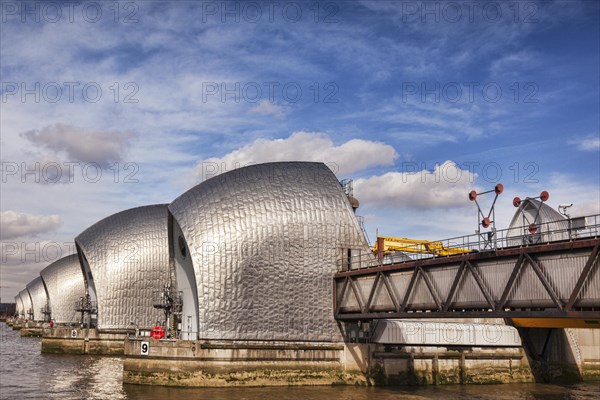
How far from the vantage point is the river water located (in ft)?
154

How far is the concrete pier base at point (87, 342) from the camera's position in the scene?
281 feet

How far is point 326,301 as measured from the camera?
57062mm

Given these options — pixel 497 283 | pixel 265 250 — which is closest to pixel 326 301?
pixel 265 250

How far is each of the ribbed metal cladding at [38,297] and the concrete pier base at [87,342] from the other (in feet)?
284

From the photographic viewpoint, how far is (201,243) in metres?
55.1

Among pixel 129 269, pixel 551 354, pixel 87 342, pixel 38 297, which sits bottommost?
pixel 551 354

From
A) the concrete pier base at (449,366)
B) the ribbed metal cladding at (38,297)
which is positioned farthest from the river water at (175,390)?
the ribbed metal cladding at (38,297)

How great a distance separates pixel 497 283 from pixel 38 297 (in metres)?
157

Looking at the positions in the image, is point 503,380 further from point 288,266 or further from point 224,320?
point 224,320

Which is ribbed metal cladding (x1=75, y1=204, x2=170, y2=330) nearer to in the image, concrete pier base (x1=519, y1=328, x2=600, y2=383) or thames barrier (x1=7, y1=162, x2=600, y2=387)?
thames barrier (x1=7, y1=162, x2=600, y2=387)

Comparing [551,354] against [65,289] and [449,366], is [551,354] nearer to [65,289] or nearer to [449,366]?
[449,366]

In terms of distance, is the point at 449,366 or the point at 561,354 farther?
the point at 561,354

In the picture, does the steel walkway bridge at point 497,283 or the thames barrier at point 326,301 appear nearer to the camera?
the steel walkway bridge at point 497,283

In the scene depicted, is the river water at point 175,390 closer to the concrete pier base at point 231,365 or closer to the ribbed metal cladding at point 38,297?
the concrete pier base at point 231,365
